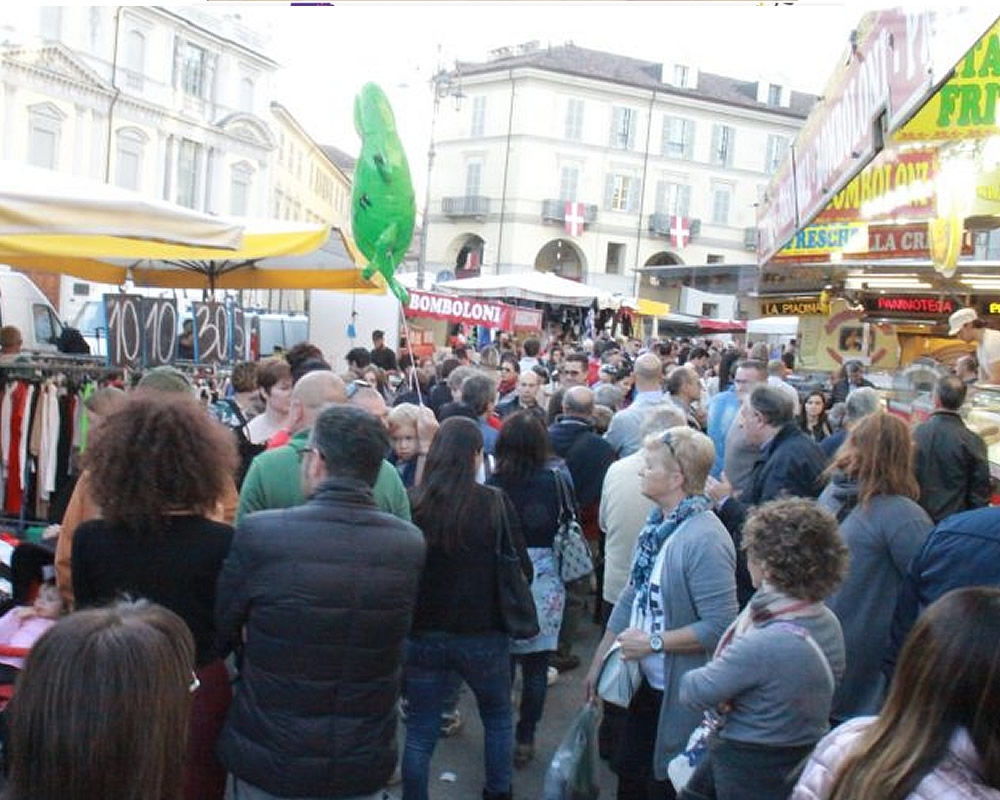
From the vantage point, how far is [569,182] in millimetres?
51031

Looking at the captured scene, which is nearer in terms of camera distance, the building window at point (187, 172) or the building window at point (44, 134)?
the building window at point (44, 134)

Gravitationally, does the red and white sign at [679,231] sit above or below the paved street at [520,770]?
above

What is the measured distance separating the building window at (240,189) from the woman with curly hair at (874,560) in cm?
4292

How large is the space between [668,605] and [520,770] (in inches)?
68.5

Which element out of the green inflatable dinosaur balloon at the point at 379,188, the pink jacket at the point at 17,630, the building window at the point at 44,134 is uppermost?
the building window at the point at 44,134

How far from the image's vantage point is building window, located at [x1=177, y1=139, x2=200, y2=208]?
4167 centimetres

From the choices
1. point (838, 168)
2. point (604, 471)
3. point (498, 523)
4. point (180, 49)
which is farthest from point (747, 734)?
point (180, 49)

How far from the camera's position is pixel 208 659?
3.04m

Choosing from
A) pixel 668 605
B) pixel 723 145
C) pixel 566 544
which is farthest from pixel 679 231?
pixel 668 605

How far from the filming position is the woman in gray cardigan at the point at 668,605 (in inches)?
141

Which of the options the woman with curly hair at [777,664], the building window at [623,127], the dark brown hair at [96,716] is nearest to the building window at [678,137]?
the building window at [623,127]

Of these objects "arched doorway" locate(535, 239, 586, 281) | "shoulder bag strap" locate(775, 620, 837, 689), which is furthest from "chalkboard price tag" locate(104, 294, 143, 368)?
"arched doorway" locate(535, 239, 586, 281)

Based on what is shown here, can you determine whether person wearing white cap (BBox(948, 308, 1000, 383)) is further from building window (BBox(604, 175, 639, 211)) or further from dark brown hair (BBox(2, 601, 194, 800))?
building window (BBox(604, 175, 639, 211))

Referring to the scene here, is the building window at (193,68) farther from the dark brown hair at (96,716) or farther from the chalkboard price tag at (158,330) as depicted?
the dark brown hair at (96,716)
